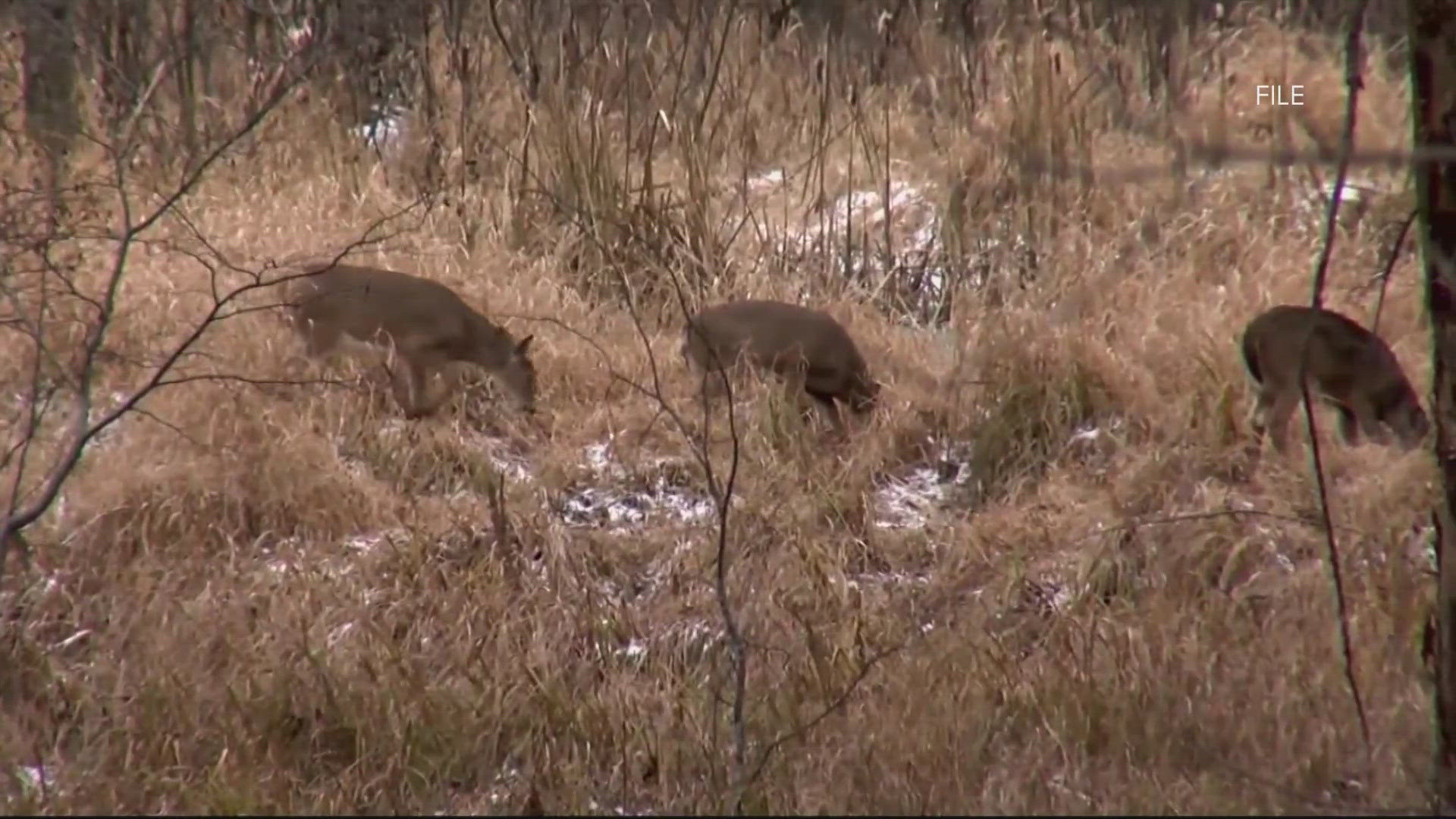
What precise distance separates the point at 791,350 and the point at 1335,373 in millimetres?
1391

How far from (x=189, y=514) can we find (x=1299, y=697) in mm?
2620

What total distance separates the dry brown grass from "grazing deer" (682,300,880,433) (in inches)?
4.6

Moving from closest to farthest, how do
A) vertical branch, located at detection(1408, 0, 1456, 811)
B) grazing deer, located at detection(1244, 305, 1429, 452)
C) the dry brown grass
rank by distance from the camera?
vertical branch, located at detection(1408, 0, 1456, 811) → the dry brown grass → grazing deer, located at detection(1244, 305, 1429, 452)

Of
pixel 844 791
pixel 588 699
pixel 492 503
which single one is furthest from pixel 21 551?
pixel 844 791

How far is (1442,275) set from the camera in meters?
3.43

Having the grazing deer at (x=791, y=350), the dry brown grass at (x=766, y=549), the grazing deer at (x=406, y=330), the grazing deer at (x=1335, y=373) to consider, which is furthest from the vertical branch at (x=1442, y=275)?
the grazing deer at (x=406, y=330)

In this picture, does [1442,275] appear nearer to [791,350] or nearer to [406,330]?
[791,350]

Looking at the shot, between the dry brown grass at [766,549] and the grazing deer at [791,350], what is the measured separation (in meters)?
0.12

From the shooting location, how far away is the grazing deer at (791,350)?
5.52 metres

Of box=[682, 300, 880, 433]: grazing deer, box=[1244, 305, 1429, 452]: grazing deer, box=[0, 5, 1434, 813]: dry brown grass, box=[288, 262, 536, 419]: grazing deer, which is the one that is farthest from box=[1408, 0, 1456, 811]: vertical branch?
box=[288, 262, 536, 419]: grazing deer

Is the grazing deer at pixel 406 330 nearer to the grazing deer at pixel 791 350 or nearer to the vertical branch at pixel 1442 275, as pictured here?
the grazing deer at pixel 791 350

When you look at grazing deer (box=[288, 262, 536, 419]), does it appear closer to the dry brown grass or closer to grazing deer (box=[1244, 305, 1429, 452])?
the dry brown grass

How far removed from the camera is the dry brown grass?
3.96m

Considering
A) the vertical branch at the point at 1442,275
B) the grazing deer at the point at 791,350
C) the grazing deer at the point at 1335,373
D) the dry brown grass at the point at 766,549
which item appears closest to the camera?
the vertical branch at the point at 1442,275
